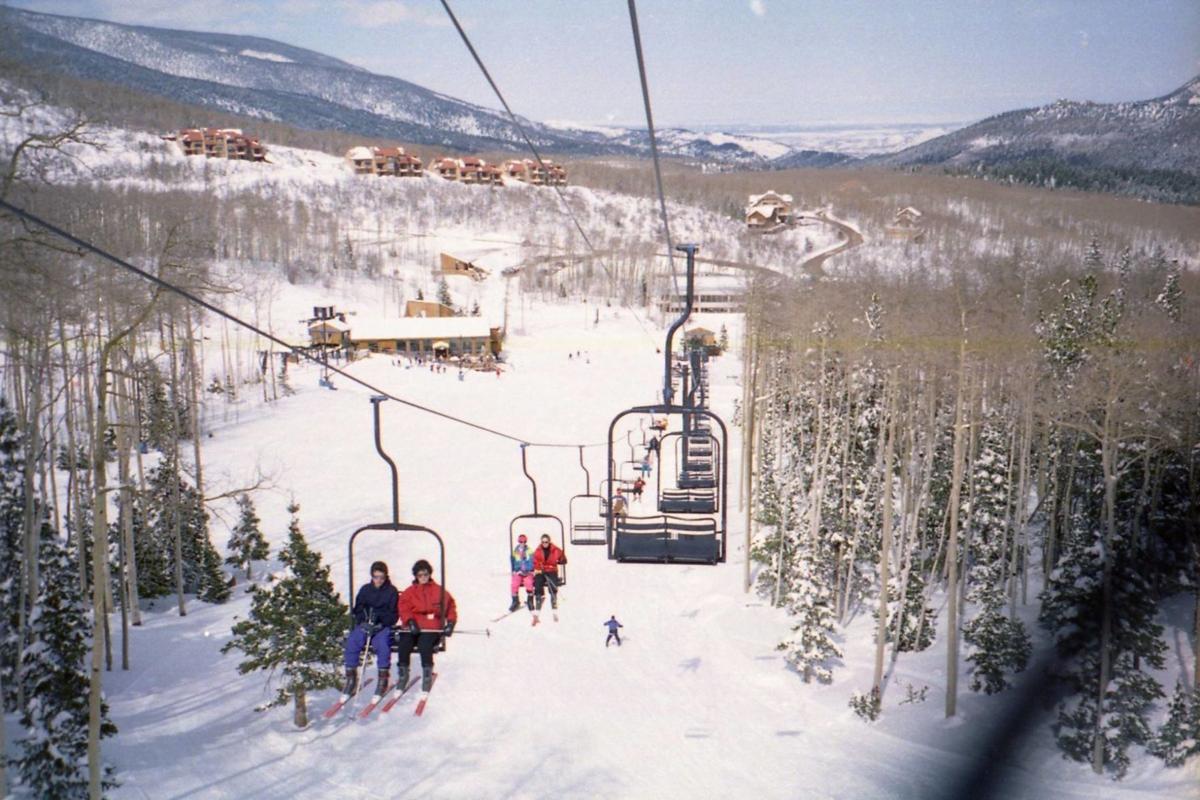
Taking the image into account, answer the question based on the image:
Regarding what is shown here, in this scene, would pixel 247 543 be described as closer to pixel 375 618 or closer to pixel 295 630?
pixel 295 630

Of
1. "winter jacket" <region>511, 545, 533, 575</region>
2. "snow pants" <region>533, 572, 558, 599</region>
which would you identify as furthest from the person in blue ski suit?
"snow pants" <region>533, 572, 558, 599</region>

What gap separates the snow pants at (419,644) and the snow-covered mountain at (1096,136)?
6.70 meters

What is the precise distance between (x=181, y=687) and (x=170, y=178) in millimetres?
99202

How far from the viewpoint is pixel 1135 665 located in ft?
42.2

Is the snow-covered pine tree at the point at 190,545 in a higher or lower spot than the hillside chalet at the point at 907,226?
lower

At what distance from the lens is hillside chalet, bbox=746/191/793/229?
307ft

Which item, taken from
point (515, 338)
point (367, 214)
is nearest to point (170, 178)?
point (367, 214)

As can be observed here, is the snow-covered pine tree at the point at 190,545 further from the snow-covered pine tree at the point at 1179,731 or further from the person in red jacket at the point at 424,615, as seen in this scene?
the snow-covered pine tree at the point at 1179,731

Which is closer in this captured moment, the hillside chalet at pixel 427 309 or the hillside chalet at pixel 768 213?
the hillside chalet at pixel 427 309

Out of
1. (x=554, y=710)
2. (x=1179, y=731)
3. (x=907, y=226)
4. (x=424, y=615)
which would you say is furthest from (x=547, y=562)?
(x=907, y=226)

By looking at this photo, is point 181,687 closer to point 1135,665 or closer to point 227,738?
point 227,738

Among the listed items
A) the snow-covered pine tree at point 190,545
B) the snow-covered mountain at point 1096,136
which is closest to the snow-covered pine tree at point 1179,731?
the snow-covered mountain at point 1096,136

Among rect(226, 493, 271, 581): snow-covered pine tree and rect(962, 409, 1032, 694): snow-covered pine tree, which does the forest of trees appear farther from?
rect(226, 493, 271, 581): snow-covered pine tree

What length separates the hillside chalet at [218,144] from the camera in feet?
365
